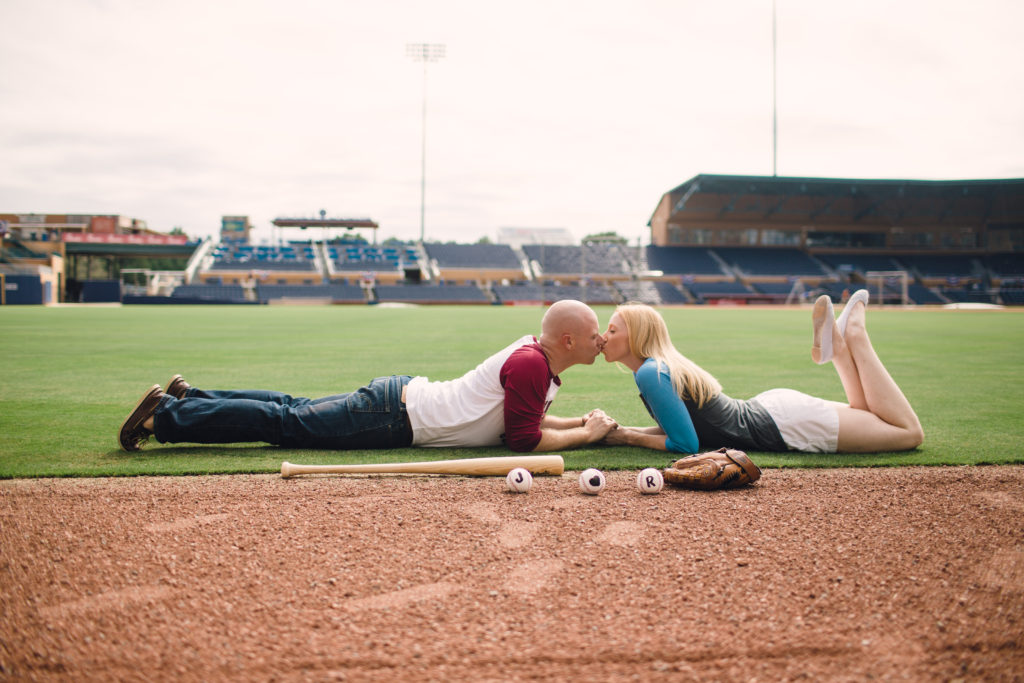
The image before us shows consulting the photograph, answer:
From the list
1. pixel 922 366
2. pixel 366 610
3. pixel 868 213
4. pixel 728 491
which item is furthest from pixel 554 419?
pixel 868 213

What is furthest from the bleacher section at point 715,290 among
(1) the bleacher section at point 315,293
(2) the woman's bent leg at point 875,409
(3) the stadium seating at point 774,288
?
(2) the woman's bent leg at point 875,409

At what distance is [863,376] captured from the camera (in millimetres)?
4453

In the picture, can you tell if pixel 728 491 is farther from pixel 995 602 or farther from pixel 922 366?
pixel 922 366

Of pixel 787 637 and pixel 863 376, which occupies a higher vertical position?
pixel 863 376

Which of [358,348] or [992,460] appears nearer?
[992,460]

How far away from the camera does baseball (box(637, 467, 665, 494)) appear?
3.65 m

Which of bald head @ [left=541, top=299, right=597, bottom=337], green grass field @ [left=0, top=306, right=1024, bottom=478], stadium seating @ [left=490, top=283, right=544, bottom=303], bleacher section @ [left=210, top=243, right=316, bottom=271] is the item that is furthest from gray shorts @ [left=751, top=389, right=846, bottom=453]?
bleacher section @ [left=210, top=243, right=316, bottom=271]

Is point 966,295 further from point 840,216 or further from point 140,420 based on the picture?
point 140,420

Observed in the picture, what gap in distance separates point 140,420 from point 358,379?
407 cm

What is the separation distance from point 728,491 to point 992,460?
2.15 m

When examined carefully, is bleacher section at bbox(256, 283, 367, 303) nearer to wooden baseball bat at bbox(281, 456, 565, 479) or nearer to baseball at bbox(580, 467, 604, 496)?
wooden baseball bat at bbox(281, 456, 565, 479)

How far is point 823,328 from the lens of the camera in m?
4.46

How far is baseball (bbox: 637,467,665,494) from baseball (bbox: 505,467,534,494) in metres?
0.64

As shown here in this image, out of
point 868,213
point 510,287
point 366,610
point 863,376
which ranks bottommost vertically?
point 366,610
